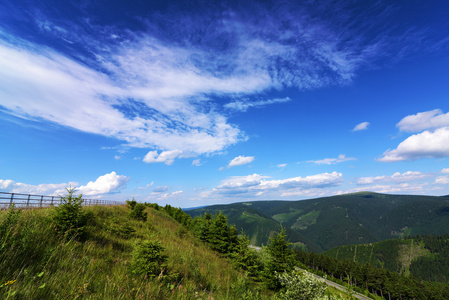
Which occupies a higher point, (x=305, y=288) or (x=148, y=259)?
(x=148, y=259)

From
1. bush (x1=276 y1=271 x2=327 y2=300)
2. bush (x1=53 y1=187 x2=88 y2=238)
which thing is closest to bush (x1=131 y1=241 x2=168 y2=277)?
A: bush (x1=53 y1=187 x2=88 y2=238)

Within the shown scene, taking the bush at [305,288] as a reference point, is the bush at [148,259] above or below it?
above

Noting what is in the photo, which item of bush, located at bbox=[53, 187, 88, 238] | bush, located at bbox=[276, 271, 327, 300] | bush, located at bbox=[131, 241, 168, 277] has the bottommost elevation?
bush, located at bbox=[276, 271, 327, 300]

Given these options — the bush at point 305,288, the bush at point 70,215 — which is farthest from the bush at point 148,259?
the bush at point 305,288

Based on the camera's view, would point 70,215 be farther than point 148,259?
Yes

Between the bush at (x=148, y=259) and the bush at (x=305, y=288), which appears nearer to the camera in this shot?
the bush at (x=148, y=259)

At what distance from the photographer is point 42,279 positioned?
346 cm

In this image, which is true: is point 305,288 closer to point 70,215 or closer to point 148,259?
point 148,259

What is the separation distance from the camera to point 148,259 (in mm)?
8328

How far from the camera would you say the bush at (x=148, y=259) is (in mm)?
7738

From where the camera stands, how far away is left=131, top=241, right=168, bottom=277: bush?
774cm

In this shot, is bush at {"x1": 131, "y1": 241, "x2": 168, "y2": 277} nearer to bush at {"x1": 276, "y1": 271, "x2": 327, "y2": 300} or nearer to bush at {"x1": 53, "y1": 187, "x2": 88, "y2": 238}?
bush at {"x1": 53, "y1": 187, "x2": 88, "y2": 238}

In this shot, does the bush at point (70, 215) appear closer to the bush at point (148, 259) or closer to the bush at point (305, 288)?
the bush at point (148, 259)

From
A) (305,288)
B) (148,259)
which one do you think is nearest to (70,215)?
(148,259)
